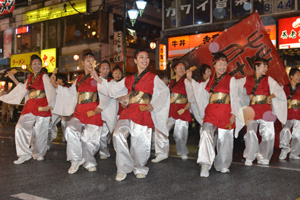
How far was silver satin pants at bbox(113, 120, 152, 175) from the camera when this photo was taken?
16.3 ft

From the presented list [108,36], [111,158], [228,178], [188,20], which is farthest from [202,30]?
[228,178]

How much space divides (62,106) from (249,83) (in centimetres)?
354

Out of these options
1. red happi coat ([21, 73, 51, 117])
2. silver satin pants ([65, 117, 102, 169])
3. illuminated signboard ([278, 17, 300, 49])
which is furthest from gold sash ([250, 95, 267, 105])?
illuminated signboard ([278, 17, 300, 49])

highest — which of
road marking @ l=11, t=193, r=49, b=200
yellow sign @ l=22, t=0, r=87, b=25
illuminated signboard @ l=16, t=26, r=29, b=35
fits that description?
yellow sign @ l=22, t=0, r=87, b=25

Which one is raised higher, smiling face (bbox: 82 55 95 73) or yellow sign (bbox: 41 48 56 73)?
yellow sign (bbox: 41 48 56 73)

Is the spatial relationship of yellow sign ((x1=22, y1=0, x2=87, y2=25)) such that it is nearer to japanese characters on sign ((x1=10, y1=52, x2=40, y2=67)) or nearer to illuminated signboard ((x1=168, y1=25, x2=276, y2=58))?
japanese characters on sign ((x1=10, y1=52, x2=40, y2=67))

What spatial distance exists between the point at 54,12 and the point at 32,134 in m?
21.1

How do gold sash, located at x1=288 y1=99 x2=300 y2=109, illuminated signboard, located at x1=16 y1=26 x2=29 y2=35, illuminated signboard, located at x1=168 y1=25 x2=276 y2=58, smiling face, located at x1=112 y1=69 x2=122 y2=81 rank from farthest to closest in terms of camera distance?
illuminated signboard, located at x1=16 y1=26 x2=29 y2=35 → illuminated signboard, located at x1=168 y1=25 x2=276 y2=58 → smiling face, located at x1=112 y1=69 x2=122 y2=81 → gold sash, located at x1=288 y1=99 x2=300 y2=109

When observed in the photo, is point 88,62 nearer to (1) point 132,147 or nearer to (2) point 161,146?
(1) point 132,147

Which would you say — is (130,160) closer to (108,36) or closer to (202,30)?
(202,30)

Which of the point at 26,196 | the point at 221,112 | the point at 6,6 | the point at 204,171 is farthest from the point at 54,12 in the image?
the point at 26,196

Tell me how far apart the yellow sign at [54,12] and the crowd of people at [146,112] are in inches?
731

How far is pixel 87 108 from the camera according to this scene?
5.76 metres

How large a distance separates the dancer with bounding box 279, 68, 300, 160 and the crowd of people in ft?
0.06
